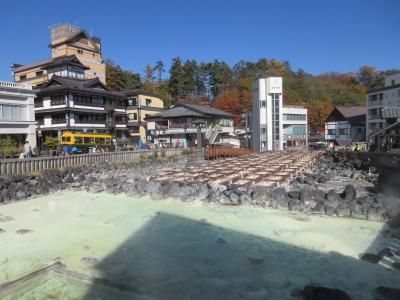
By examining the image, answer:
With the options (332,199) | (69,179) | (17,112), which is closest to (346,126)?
(332,199)

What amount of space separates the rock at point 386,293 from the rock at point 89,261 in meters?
6.02

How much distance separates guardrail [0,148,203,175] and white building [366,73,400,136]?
30.2m

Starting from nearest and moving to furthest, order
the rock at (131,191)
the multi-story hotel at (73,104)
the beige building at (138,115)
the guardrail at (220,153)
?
the rock at (131,191)
the guardrail at (220,153)
the multi-story hotel at (73,104)
the beige building at (138,115)

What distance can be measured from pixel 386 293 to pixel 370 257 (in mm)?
2125

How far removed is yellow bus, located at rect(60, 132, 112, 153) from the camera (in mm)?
28008

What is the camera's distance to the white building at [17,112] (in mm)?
27391

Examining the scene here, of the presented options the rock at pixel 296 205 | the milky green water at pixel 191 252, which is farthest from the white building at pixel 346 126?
the milky green water at pixel 191 252

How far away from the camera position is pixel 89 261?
775cm

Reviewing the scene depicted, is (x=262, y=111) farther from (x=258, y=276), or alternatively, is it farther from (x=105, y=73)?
(x=258, y=276)

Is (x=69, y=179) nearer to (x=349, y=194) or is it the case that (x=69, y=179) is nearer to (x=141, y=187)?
(x=141, y=187)

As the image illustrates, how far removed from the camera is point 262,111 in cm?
4547

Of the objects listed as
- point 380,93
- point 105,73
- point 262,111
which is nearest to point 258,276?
point 262,111

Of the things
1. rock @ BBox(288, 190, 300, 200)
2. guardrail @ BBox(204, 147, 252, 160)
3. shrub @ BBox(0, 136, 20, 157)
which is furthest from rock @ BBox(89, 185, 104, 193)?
guardrail @ BBox(204, 147, 252, 160)

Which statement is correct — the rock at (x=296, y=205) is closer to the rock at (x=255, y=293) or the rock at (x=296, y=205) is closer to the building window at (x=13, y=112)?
the rock at (x=255, y=293)
